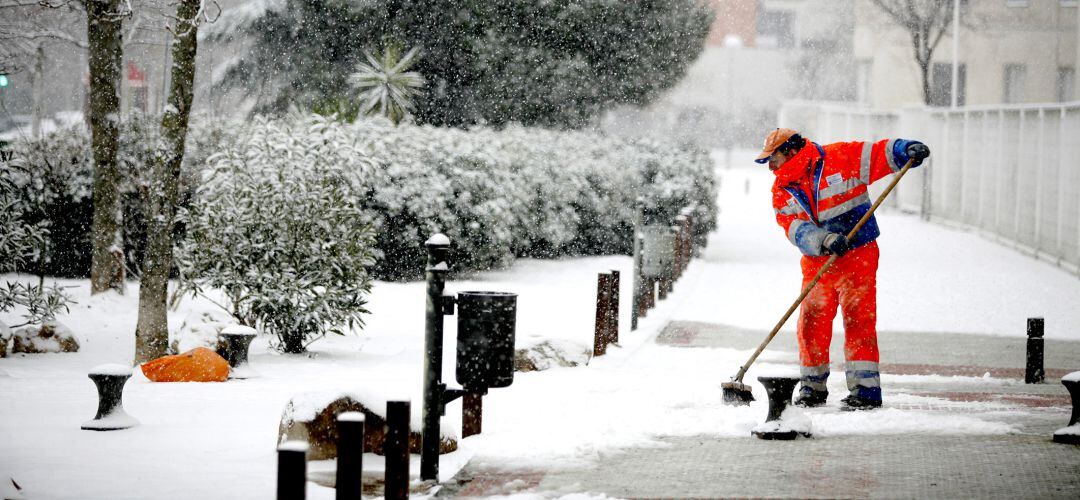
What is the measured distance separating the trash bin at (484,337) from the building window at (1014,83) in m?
40.8

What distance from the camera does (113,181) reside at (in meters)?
12.6

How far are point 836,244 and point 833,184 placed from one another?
0.45m

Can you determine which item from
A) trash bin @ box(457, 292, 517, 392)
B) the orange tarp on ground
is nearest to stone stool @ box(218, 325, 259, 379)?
the orange tarp on ground

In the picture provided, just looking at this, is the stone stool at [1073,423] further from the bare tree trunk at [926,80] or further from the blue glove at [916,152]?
the bare tree trunk at [926,80]

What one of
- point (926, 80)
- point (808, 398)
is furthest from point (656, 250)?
Answer: point (926, 80)

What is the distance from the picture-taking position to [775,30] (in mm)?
83250

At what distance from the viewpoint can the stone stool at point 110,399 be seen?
6.74m

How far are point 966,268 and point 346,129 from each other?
950 centimetres

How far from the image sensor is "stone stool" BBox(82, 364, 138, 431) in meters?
6.74

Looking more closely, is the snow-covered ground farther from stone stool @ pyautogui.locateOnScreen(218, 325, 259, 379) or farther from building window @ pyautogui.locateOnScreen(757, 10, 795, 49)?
building window @ pyautogui.locateOnScreen(757, 10, 795, 49)

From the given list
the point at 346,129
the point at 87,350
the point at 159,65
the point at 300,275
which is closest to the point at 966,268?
the point at 346,129

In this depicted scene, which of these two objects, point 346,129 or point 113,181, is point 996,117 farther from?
point 113,181

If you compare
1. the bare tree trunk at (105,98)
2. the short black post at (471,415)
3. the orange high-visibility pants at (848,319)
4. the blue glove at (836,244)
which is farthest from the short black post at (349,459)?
the bare tree trunk at (105,98)

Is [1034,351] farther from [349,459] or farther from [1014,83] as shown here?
[1014,83]
